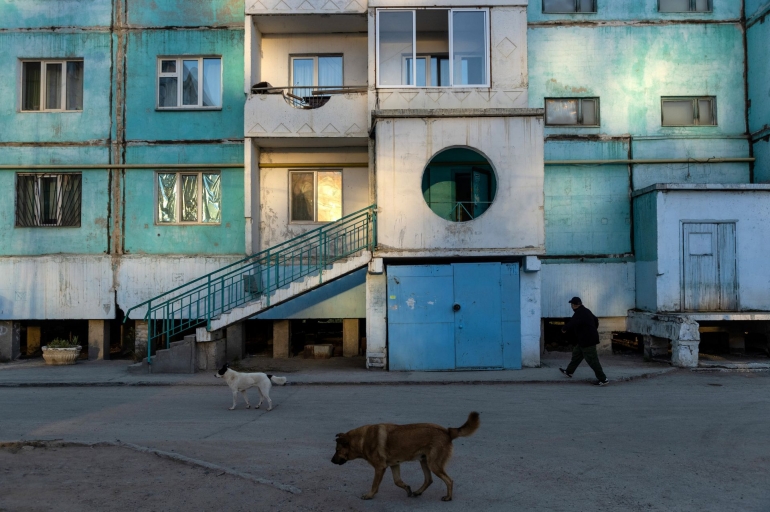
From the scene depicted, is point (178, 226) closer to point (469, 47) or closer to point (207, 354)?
point (207, 354)

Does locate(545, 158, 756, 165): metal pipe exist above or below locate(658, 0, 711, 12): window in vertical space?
below

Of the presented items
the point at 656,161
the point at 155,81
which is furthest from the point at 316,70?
the point at 656,161

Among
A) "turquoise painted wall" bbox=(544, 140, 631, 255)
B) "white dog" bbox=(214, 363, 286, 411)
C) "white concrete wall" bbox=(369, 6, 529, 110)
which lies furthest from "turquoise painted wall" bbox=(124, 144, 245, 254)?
"turquoise painted wall" bbox=(544, 140, 631, 255)

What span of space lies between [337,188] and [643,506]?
545 inches

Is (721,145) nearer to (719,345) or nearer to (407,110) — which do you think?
(719,345)

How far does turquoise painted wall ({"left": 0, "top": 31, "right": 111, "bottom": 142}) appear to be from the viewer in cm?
1867

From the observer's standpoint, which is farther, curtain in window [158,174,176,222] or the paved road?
curtain in window [158,174,176,222]

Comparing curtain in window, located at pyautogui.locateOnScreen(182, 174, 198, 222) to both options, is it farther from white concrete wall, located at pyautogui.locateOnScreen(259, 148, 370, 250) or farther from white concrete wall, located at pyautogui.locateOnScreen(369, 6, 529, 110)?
white concrete wall, located at pyautogui.locateOnScreen(369, 6, 529, 110)

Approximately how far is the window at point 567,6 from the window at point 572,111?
259 centimetres

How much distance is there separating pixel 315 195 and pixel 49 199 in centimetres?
740

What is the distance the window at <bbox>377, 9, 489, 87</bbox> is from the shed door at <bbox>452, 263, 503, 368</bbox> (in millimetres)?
5416

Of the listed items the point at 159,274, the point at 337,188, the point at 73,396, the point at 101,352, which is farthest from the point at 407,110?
the point at 101,352

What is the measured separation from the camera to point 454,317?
15703 millimetres

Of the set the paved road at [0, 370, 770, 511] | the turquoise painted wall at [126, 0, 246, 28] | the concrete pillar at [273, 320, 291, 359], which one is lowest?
the paved road at [0, 370, 770, 511]
